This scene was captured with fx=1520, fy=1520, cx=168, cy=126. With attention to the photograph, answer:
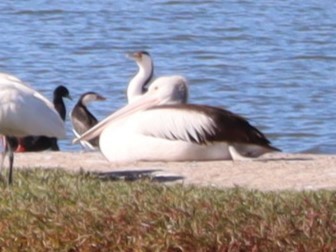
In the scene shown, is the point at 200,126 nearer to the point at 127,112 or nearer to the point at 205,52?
the point at 127,112

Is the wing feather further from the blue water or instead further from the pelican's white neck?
the blue water

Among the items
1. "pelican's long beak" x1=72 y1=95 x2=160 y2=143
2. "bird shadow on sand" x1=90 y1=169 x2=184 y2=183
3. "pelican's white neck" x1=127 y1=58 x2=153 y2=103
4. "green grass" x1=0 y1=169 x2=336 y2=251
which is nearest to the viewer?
"green grass" x1=0 y1=169 x2=336 y2=251

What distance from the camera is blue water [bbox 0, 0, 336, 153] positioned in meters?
19.8

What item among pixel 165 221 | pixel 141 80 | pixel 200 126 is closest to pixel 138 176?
pixel 200 126

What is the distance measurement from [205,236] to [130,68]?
15860 millimetres

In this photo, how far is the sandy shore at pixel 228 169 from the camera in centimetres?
1016

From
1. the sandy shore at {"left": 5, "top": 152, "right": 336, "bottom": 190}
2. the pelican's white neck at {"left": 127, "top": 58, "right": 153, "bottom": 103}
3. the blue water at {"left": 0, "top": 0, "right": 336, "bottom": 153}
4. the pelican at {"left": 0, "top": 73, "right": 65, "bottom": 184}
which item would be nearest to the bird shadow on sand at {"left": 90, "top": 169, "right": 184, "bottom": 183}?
the sandy shore at {"left": 5, "top": 152, "right": 336, "bottom": 190}

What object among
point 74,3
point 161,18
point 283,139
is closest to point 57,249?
point 283,139

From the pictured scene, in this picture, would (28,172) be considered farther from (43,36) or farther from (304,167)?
(43,36)

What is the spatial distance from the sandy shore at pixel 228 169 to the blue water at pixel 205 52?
Answer: 206 inches

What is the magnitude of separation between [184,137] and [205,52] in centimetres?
1376

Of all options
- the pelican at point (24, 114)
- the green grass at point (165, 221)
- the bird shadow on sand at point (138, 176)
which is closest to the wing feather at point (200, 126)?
the bird shadow on sand at point (138, 176)

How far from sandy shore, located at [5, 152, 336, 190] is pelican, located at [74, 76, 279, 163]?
16 centimetres

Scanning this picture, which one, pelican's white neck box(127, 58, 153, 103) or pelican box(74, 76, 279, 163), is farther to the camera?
pelican's white neck box(127, 58, 153, 103)
